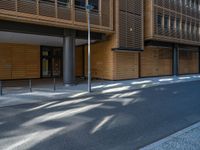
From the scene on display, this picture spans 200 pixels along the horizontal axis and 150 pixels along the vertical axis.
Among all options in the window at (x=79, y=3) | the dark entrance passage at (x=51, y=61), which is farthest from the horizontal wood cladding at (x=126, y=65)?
the dark entrance passage at (x=51, y=61)

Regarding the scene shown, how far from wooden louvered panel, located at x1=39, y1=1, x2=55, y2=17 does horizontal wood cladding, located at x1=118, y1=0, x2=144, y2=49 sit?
648cm

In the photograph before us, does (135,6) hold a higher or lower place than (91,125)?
higher

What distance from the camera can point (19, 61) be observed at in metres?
21.1

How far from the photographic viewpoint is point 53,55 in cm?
2420

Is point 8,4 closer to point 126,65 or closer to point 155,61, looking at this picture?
point 126,65

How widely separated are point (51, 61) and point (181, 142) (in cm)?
2126

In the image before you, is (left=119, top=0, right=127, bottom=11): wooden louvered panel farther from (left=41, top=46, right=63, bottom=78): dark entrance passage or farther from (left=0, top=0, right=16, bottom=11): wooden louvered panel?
(left=41, top=46, right=63, bottom=78): dark entrance passage

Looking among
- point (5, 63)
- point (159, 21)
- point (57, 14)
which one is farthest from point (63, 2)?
point (159, 21)

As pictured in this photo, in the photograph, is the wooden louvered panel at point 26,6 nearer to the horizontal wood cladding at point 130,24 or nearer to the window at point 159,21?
the horizontal wood cladding at point 130,24

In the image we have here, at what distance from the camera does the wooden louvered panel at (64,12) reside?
14.5m

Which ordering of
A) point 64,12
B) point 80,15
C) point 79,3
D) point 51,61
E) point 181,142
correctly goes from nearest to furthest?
point 181,142 < point 64,12 < point 80,15 < point 79,3 < point 51,61

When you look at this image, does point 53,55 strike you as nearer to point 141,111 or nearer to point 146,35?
point 146,35

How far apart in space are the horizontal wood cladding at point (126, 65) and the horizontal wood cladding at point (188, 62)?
9.81 meters

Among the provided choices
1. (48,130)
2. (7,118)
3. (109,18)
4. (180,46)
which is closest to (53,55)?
(109,18)
